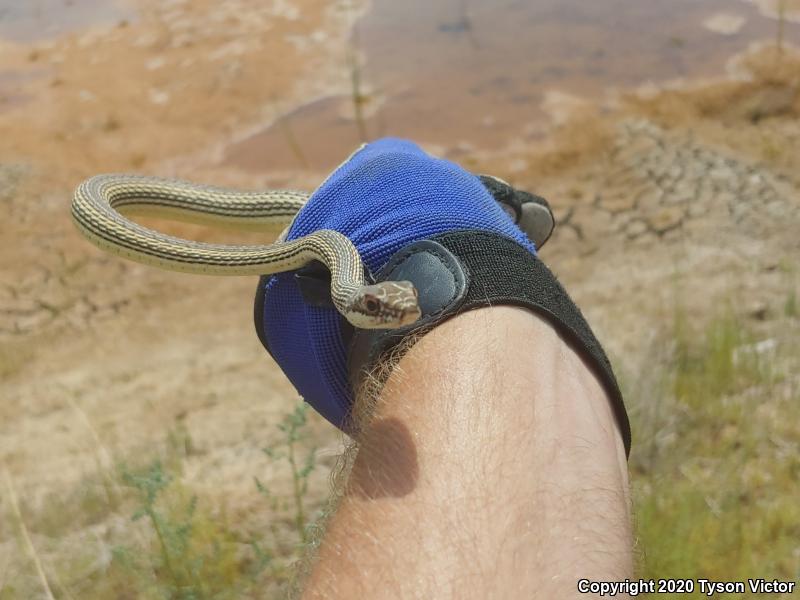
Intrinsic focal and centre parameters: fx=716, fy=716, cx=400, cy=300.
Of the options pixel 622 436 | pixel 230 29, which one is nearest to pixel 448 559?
pixel 622 436

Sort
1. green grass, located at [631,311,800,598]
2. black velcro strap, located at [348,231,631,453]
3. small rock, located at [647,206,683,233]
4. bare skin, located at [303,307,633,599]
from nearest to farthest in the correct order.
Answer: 1. bare skin, located at [303,307,633,599]
2. black velcro strap, located at [348,231,631,453]
3. green grass, located at [631,311,800,598]
4. small rock, located at [647,206,683,233]

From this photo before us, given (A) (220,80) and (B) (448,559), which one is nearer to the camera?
(B) (448,559)

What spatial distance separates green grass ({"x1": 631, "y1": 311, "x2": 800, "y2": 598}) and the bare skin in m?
0.83

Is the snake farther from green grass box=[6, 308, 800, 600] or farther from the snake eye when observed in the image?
green grass box=[6, 308, 800, 600]

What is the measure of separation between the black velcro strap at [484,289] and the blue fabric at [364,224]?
128mm

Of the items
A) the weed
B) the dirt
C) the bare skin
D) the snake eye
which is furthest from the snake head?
the dirt

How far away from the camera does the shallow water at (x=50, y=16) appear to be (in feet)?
25.4

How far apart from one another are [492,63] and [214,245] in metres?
4.56

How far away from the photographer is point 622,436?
2.10 m

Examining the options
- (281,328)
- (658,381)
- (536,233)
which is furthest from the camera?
(658,381)

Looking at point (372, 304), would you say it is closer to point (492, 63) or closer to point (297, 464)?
point (297, 464)

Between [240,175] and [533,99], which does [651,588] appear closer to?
[240,175]

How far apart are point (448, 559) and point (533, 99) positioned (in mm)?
5837

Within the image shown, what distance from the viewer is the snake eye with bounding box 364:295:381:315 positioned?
2.03 m
